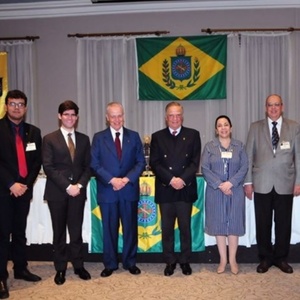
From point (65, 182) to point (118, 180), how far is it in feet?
1.48

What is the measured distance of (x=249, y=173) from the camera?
3713mm

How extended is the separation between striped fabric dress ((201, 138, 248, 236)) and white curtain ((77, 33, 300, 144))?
2.33m

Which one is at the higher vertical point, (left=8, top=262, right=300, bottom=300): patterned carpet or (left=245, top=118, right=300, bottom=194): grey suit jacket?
(left=245, top=118, right=300, bottom=194): grey suit jacket

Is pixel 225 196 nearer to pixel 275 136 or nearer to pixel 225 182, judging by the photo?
pixel 225 182

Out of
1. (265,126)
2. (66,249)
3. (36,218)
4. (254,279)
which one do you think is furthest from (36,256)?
(265,126)

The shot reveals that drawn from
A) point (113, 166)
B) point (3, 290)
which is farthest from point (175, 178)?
point (3, 290)

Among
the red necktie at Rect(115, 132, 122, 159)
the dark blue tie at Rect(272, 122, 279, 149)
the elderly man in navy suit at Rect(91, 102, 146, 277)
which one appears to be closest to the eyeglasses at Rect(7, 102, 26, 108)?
the elderly man in navy suit at Rect(91, 102, 146, 277)

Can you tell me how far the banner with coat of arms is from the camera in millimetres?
5754

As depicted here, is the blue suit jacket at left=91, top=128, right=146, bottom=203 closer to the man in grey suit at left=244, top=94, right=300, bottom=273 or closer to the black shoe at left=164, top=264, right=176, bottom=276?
the black shoe at left=164, top=264, right=176, bottom=276

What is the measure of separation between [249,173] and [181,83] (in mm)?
2485

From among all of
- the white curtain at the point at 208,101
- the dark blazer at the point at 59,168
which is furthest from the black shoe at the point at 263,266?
the white curtain at the point at 208,101

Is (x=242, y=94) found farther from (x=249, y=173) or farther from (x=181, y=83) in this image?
(x=249, y=173)

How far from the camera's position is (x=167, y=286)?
11.2 feet

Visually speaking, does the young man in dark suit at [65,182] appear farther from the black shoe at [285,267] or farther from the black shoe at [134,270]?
the black shoe at [285,267]
